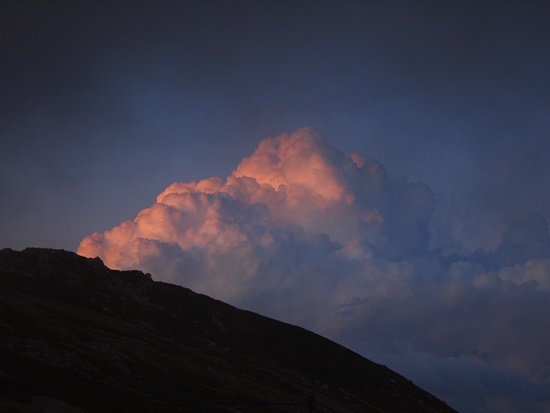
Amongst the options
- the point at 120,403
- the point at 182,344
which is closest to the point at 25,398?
the point at 120,403

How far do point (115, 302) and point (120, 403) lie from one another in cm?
7021

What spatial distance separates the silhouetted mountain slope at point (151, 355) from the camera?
201 ft

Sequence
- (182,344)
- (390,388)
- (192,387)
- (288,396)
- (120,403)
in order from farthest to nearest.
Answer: (390,388) < (182,344) < (288,396) < (192,387) < (120,403)

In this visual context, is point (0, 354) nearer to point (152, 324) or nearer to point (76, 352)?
point (76, 352)

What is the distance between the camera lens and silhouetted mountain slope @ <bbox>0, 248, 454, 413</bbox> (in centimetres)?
6134

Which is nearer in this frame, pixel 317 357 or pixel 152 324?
pixel 152 324

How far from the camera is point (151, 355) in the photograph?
89875mm

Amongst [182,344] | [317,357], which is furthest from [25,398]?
[317,357]

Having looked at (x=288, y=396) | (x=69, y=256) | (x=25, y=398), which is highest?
(x=69, y=256)

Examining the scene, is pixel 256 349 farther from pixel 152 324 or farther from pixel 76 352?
pixel 76 352

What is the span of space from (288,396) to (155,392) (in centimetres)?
3596

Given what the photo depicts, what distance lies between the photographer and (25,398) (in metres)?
46.3

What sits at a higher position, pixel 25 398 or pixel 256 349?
pixel 256 349

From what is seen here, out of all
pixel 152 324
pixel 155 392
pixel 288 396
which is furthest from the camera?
pixel 152 324
